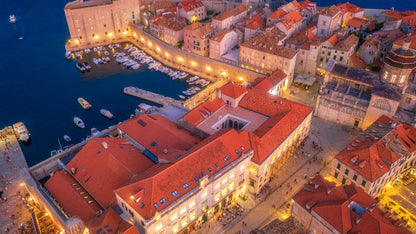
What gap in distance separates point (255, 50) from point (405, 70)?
5239 centimetres

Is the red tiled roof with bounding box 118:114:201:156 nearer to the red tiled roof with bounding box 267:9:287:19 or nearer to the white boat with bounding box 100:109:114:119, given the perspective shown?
the white boat with bounding box 100:109:114:119

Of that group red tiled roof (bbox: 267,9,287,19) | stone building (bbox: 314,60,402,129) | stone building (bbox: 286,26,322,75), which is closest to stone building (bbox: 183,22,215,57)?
red tiled roof (bbox: 267,9,287,19)

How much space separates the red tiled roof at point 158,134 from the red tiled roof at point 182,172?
973cm

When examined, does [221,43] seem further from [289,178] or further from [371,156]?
[371,156]

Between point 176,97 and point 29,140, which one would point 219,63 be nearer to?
point 176,97

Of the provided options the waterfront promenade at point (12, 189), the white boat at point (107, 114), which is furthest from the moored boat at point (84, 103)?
the waterfront promenade at point (12, 189)

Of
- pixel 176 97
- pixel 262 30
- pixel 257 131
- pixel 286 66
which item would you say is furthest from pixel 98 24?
pixel 257 131

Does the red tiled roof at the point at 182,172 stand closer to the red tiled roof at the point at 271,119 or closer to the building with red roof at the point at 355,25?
the red tiled roof at the point at 271,119

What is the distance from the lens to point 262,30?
144125 millimetres

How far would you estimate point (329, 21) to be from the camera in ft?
445

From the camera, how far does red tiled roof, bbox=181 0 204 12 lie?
165m

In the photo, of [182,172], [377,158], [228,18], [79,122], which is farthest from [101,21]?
[377,158]

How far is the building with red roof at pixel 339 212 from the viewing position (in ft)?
198

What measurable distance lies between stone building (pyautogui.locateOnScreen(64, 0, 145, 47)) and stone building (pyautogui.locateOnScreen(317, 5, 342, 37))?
95.3 metres
